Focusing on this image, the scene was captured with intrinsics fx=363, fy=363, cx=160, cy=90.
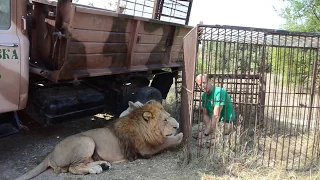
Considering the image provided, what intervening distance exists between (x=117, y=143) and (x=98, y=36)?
1.49 meters

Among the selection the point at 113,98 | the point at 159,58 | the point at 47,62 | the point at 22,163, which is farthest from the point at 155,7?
the point at 22,163

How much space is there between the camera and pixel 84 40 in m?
4.84

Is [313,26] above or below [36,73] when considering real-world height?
above

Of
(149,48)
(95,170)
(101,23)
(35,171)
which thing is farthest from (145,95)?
(35,171)

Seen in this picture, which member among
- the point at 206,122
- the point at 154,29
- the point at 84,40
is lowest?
the point at 206,122

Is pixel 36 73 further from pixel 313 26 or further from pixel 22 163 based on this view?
pixel 313 26

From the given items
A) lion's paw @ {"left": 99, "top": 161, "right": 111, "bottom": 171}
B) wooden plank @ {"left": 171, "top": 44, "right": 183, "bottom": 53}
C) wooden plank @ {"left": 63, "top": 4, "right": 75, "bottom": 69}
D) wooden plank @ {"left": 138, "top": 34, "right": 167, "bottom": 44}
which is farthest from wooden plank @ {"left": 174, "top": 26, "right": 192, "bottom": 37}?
lion's paw @ {"left": 99, "top": 161, "right": 111, "bottom": 171}

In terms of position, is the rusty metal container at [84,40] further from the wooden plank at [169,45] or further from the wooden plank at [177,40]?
the wooden plank at [177,40]

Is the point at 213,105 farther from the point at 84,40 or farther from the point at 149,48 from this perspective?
the point at 84,40

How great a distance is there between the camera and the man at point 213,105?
16.9ft

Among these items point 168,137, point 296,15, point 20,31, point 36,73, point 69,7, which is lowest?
point 168,137

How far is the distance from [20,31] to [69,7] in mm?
708

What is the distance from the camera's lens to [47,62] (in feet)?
16.4

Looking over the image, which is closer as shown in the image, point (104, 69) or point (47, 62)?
point (47, 62)
